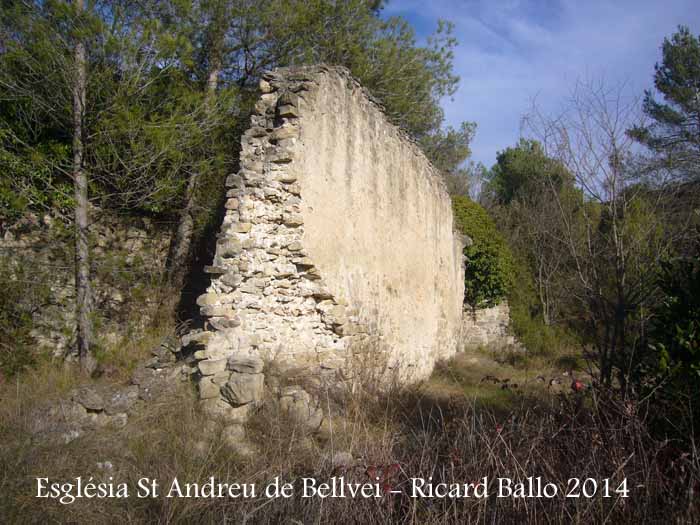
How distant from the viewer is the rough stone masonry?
15.8ft

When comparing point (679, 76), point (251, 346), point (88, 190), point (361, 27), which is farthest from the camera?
point (679, 76)

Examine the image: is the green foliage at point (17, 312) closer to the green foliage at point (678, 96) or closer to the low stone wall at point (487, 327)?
the low stone wall at point (487, 327)

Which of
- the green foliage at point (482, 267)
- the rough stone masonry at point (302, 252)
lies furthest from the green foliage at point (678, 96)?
the rough stone masonry at point (302, 252)

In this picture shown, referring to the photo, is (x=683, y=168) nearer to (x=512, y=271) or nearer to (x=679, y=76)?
(x=512, y=271)

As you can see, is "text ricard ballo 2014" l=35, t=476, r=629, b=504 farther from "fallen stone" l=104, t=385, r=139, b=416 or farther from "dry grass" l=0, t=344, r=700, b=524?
"fallen stone" l=104, t=385, r=139, b=416

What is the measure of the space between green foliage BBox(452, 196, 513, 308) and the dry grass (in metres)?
9.32

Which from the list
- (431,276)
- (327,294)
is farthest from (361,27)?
(327,294)

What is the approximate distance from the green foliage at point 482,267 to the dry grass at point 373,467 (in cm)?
932

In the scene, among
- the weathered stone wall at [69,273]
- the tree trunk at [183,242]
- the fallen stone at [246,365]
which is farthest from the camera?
the tree trunk at [183,242]

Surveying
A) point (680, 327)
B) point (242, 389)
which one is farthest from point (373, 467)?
Result: point (680, 327)

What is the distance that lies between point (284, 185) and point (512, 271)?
9763 mm

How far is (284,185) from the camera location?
5.29 m

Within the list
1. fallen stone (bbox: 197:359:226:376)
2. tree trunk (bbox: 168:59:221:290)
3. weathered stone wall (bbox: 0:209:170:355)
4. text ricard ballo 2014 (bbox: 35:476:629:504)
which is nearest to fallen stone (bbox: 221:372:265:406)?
fallen stone (bbox: 197:359:226:376)

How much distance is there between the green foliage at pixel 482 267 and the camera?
12812 mm
